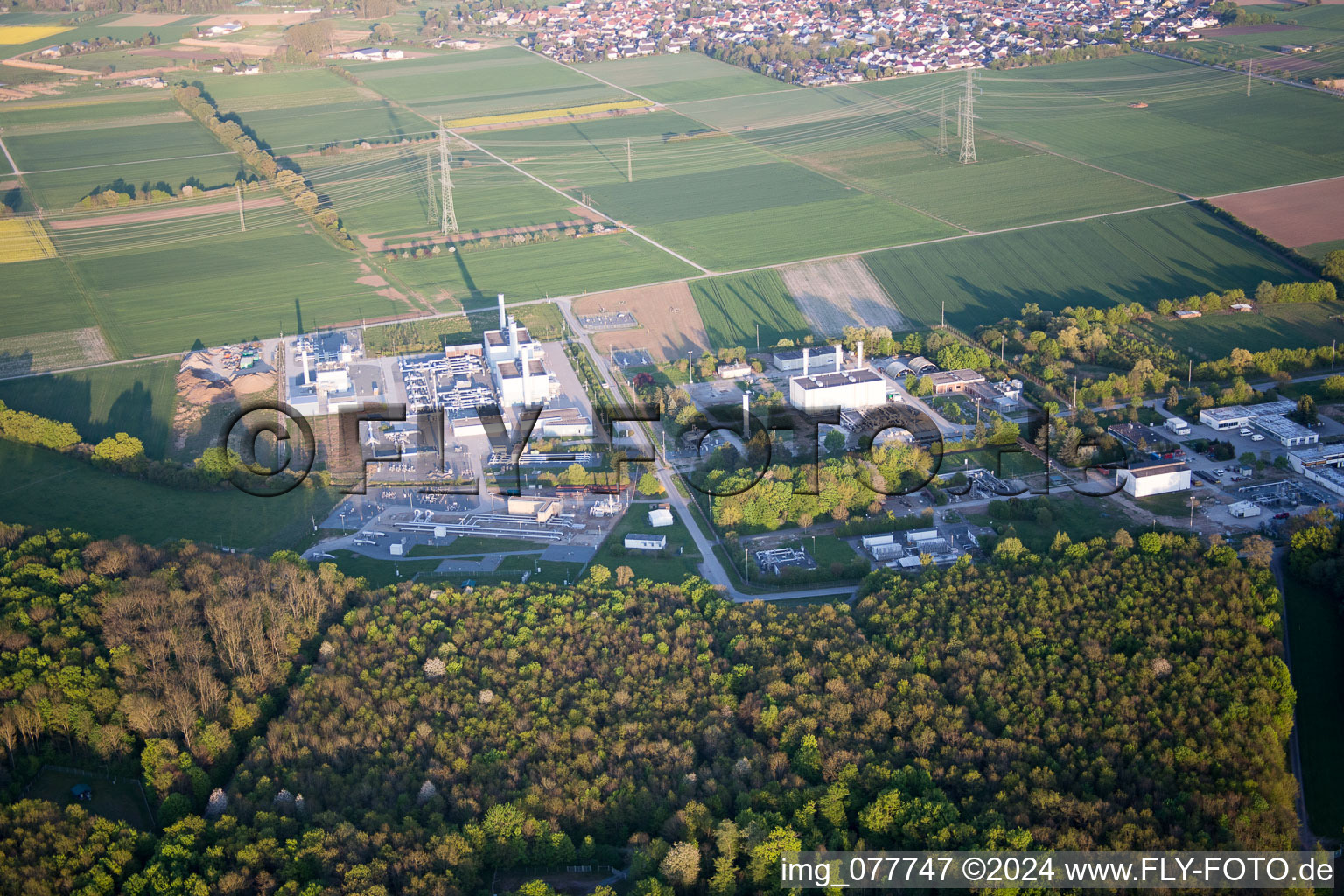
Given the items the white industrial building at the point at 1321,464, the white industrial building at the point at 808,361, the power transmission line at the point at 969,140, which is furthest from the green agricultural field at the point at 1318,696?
the power transmission line at the point at 969,140

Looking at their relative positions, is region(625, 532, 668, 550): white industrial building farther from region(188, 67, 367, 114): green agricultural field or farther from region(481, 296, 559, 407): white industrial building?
region(188, 67, 367, 114): green agricultural field

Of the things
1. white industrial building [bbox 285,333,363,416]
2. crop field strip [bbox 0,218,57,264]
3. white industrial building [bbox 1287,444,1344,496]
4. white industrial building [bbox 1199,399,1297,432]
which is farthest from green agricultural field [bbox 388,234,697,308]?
white industrial building [bbox 1287,444,1344,496]

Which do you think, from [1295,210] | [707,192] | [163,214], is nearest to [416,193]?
[163,214]

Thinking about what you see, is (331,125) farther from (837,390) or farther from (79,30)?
(837,390)

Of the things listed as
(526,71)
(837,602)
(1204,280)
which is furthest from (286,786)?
(526,71)

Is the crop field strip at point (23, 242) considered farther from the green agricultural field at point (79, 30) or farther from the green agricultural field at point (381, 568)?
the green agricultural field at point (79, 30)

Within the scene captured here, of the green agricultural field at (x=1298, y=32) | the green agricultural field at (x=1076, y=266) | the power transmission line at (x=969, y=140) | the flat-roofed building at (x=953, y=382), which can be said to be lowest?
the flat-roofed building at (x=953, y=382)
